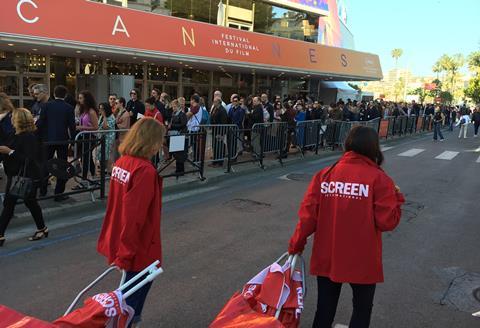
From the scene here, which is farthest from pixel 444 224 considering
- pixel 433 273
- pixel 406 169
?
pixel 406 169

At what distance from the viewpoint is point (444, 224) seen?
7.37m

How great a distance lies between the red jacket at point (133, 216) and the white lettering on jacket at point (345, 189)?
3.75ft

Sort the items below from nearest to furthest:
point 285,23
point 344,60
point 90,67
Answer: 1. point 90,67
2. point 344,60
3. point 285,23

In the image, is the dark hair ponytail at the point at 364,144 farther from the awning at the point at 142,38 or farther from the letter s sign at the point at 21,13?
the letter s sign at the point at 21,13

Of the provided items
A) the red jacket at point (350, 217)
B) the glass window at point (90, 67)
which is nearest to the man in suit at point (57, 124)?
the red jacket at point (350, 217)

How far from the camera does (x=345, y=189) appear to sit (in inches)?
113

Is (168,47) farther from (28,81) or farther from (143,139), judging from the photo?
(143,139)

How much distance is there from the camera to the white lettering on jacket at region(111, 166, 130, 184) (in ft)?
10.0

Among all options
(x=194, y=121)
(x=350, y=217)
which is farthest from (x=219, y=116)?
(x=350, y=217)

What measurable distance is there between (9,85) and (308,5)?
18.8m

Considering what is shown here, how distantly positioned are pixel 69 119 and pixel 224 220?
9.81 ft

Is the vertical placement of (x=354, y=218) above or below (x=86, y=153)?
above

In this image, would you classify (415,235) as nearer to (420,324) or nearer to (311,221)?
(420,324)

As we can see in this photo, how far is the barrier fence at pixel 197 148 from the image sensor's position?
24.3 ft
